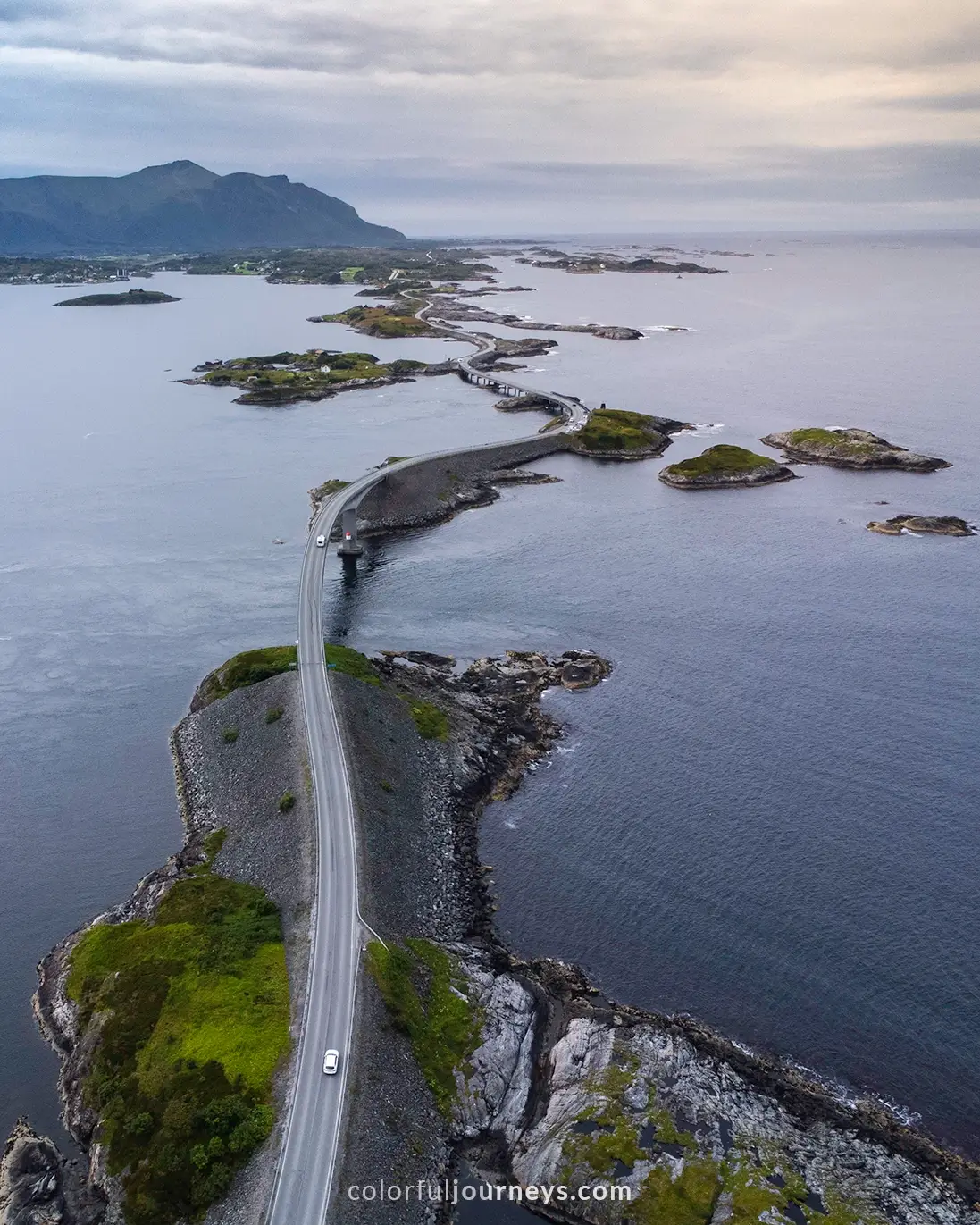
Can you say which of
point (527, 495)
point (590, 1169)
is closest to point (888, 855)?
point (590, 1169)

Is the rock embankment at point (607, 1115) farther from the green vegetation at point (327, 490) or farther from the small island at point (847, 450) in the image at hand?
the small island at point (847, 450)

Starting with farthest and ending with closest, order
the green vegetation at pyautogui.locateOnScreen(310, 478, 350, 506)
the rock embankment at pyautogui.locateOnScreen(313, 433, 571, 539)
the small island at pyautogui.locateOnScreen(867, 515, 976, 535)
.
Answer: the green vegetation at pyautogui.locateOnScreen(310, 478, 350, 506) → the rock embankment at pyautogui.locateOnScreen(313, 433, 571, 539) → the small island at pyautogui.locateOnScreen(867, 515, 976, 535)

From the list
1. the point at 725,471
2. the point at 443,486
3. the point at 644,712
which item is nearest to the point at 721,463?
the point at 725,471

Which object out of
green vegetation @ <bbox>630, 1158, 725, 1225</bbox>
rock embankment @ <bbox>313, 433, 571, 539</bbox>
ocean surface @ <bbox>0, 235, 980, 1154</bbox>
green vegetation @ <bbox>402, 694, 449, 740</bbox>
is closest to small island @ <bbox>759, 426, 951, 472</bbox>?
ocean surface @ <bbox>0, 235, 980, 1154</bbox>

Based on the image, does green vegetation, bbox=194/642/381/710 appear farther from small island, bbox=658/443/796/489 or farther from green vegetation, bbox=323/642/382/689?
small island, bbox=658/443/796/489

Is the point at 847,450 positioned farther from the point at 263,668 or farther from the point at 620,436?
the point at 263,668

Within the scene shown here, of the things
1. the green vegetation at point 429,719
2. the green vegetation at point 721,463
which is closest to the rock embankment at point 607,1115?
the green vegetation at point 429,719
